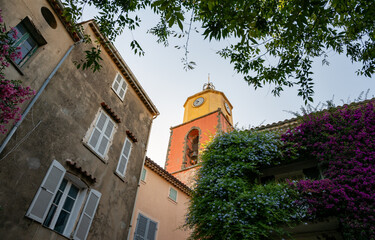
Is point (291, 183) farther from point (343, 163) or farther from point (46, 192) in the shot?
point (46, 192)

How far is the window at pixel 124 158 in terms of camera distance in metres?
9.48

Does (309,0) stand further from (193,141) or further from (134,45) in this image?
(193,141)

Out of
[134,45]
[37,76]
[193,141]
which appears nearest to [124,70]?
[37,76]

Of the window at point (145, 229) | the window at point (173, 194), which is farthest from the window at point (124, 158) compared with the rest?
the window at point (173, 194)

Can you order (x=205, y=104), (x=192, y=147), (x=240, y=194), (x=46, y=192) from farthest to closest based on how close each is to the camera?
(x=205, y=104) < (x=192, y=147) < (x=240, y=194) < (x=46, y=192)

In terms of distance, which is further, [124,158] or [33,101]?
[124,158]

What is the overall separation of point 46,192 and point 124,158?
3.78 meters

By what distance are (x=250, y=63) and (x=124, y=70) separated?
634cm

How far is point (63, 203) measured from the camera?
6895mm

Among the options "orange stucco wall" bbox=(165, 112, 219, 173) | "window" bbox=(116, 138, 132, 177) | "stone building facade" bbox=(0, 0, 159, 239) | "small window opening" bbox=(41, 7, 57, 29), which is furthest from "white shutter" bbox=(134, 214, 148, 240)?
"orange stucco wall" bbox=(165, 112, 219, 173)

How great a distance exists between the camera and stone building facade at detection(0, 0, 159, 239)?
19.3 ft

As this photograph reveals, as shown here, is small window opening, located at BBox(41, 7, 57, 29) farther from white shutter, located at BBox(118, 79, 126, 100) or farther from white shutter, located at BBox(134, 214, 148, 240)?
white shutter, located at BBox(134, 214, 148, 240)

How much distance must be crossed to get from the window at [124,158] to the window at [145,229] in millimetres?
2624

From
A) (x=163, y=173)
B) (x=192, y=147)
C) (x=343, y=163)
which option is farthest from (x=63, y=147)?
(x=192, y=147)
